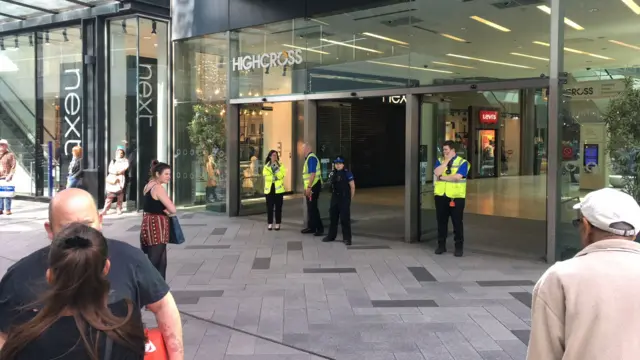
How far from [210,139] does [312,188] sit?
3946 millimetres

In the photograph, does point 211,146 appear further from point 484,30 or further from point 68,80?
point 484,30

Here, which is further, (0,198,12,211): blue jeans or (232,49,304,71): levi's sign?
(0,198,12,211): blue jeans

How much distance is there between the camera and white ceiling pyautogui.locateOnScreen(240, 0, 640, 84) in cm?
864

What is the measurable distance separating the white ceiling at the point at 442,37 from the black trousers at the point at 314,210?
7.42ft

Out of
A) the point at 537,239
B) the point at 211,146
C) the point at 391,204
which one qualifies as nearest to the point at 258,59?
the point at 211,146

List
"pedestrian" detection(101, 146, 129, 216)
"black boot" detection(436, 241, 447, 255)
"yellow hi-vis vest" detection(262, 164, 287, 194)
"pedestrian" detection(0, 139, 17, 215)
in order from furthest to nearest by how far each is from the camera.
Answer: "pedestrian" detection(101, 146, 129, 216)
"pedestrian" detection(0, 139, 17, 215)
"yellow hi-vis vest" detection(262, 164, 287, 194)
"black boot" detection(436, 241, 447, 255)

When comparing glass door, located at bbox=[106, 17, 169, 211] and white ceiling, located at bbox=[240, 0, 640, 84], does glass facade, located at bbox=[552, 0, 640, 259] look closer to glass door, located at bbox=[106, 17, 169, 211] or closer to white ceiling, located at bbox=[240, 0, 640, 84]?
white ceiling, located at bbox=[240, 0, 640, 84]

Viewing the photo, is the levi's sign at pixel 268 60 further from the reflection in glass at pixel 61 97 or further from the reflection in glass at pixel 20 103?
the reflection in glass at pixel 20 103

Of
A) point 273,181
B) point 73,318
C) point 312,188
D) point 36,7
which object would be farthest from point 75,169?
point 73,318

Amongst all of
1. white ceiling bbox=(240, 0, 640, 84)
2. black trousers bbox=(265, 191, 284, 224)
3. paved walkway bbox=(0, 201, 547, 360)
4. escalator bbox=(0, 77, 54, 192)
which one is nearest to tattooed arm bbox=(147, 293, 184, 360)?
paved walkway bbox=(0, 201, 547, 360)

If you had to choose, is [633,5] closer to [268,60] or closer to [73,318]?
[268,60]

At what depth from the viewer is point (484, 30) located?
9742 mm

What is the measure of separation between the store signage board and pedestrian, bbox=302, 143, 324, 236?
9.43 meters

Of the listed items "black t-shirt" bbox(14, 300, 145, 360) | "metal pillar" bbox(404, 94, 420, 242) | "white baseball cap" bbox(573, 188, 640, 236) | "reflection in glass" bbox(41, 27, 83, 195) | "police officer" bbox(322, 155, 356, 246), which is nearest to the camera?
"black t-shirt" bbox(14, 300, 145, 360)
